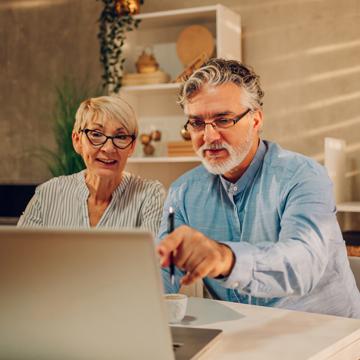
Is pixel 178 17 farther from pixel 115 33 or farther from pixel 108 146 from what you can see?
pixel 108 146

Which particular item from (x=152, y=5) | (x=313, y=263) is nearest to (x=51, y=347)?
(x=313, y=263)

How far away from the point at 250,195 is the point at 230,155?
0.14 meters

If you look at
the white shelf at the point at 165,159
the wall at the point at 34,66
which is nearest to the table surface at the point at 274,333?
the white shelf at the point at 165,159

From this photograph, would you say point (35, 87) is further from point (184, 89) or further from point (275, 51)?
point (184, 89)

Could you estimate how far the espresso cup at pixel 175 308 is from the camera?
4.96 ft

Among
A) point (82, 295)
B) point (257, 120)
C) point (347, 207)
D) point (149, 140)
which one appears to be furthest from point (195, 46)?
point (82, 295)

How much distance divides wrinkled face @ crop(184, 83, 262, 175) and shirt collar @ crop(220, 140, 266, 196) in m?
0.03

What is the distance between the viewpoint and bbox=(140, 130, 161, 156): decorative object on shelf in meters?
4.49

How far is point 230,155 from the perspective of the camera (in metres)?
2.03

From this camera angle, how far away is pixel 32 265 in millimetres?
1019

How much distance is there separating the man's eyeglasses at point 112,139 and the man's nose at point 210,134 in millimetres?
633

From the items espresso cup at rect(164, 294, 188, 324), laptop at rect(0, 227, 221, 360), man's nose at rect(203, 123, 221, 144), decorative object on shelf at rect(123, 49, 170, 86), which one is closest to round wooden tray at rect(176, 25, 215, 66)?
decorative object on shelf at rect(123, 49, 170, 86)

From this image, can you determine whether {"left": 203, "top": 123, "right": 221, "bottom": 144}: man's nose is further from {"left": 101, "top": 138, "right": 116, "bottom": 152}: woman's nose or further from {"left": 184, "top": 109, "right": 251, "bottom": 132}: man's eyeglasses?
{"left": 101, "top": 138, "right": 116, "bottom": 152}: woman's nose

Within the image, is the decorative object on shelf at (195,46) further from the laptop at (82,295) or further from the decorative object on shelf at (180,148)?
the laptop at (82,295)
